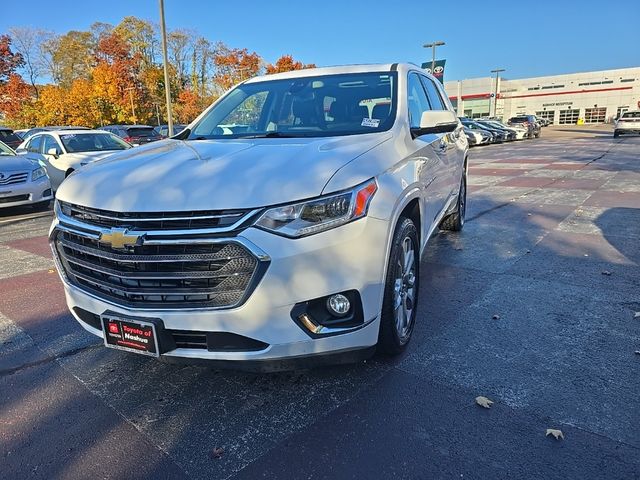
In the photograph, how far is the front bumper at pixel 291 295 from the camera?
7.34ft

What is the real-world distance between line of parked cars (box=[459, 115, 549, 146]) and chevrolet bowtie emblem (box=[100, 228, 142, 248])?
985 inches

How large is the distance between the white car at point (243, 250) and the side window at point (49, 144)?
979 cm

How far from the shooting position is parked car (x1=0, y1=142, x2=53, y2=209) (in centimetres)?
855

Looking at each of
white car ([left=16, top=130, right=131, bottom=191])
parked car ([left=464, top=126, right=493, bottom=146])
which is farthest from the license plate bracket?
parked car ([left=464, top=126, right=493, bottom=146])

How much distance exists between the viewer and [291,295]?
2266 millimetres

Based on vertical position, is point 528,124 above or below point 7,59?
below

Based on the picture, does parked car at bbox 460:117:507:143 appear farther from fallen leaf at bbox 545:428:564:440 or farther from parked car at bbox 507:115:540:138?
fallen leaf at bbox 545:428:564:440

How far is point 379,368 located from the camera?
118 inches

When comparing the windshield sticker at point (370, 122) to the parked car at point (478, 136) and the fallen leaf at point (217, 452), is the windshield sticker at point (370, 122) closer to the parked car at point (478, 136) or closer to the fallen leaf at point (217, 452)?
the fallen leaf at point (217, 452)

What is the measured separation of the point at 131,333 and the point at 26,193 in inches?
314

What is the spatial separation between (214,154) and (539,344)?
2.52m

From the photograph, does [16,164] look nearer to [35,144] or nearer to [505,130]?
[35,144]

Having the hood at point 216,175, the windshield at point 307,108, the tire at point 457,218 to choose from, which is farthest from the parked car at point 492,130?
the hood at point 216,175

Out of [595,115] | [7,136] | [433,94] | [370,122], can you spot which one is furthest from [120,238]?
[595,115]
